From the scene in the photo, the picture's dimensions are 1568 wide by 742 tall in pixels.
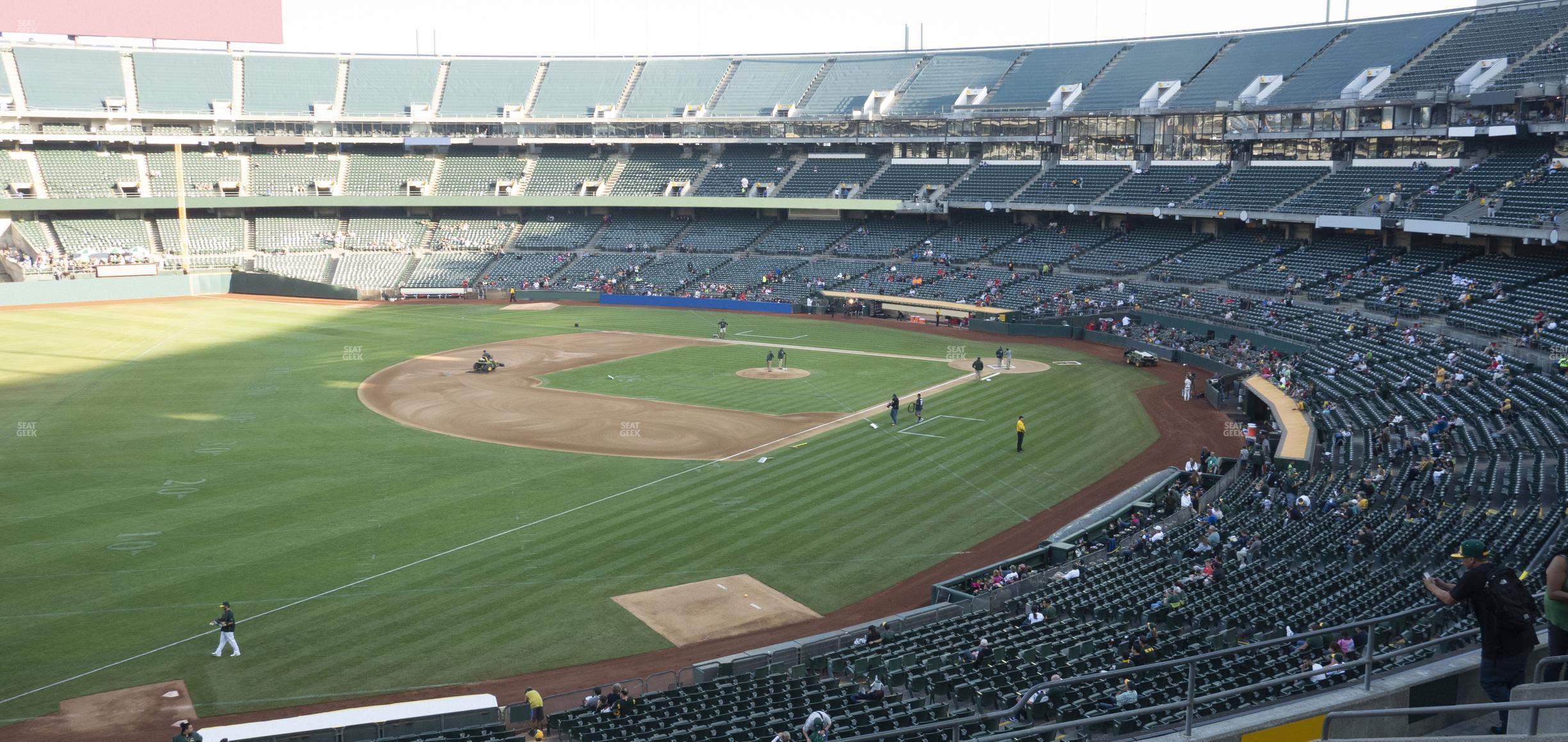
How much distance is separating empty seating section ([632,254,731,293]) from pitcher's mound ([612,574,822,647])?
5666cm

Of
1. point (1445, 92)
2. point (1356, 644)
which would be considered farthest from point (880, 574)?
point (1445, 92)

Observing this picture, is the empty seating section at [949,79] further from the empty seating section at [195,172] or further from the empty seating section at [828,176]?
the empty seating section at [195,172]

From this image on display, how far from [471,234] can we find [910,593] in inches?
2944

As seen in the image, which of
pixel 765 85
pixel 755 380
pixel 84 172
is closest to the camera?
pixel 755 380

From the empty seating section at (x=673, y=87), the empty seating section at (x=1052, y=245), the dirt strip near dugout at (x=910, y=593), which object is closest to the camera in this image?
the dirt strip near dugout at (x=910, y=593)

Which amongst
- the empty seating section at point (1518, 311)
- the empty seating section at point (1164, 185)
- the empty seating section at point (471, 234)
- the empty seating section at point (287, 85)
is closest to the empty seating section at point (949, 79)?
the empty seating section at point (1164, 185)

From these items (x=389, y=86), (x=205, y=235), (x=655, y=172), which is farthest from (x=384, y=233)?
(x=655, y=172)

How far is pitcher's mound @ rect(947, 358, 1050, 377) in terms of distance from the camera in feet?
168

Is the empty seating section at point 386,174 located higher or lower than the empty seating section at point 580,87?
lower

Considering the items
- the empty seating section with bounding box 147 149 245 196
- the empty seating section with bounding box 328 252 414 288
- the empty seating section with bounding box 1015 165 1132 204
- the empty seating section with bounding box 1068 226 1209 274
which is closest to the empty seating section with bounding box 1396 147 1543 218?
the empty seating section with bounding box 1068 226 1209 274

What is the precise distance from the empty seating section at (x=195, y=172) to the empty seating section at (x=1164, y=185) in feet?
224

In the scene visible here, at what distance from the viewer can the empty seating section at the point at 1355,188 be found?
55.3 metres

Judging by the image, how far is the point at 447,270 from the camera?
85688mm

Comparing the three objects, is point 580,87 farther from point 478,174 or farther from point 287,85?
point 287,85
